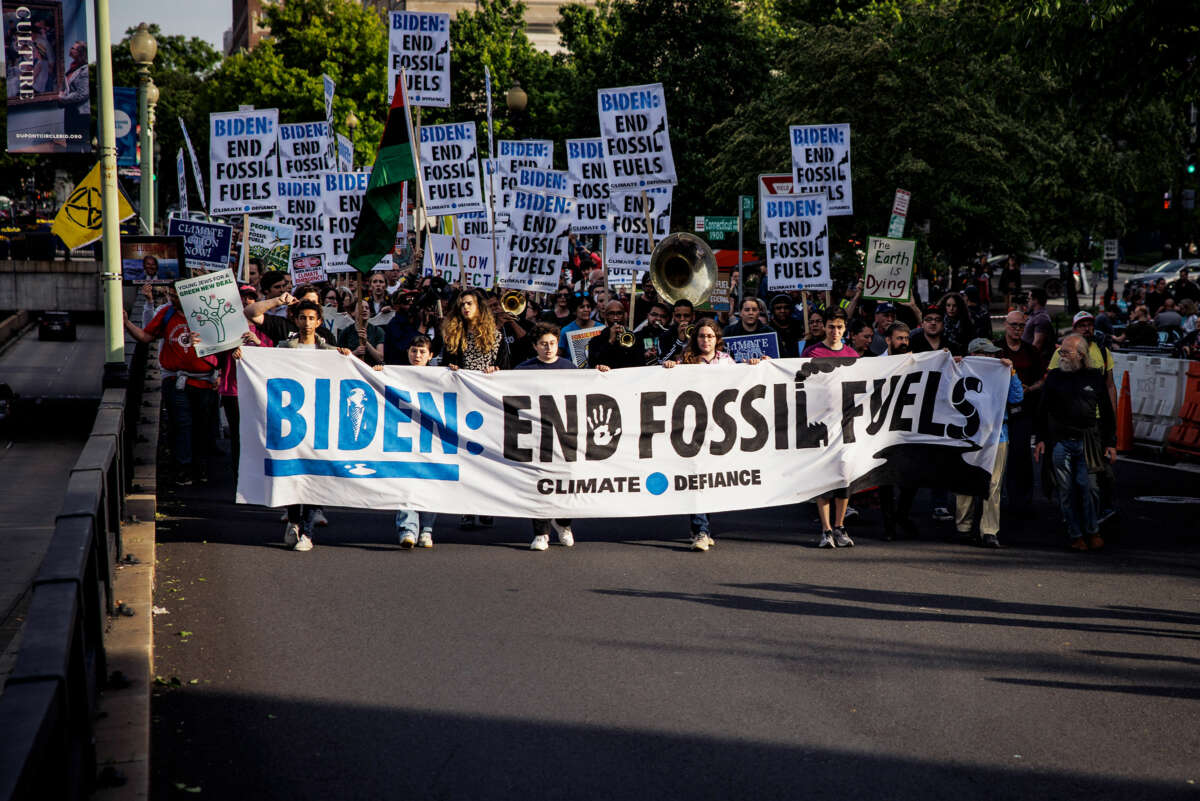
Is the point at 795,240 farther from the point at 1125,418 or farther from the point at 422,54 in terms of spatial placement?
the point at 422,54

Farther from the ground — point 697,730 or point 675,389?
point 675,389

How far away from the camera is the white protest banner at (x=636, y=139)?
15609 mm

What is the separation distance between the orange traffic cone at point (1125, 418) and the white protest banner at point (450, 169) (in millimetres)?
8460

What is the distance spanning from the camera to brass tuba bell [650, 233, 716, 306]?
15.1 m

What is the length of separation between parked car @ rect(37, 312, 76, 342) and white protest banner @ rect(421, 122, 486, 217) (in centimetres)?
4500

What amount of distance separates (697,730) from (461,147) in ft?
41.4

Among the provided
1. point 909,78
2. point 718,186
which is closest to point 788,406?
point 909,78

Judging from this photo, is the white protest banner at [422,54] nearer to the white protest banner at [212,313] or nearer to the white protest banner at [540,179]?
the white protest banner at [540,179]

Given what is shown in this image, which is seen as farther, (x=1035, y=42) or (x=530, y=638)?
(x=1035, y=42)

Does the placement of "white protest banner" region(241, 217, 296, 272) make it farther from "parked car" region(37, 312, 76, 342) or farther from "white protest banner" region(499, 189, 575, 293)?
"parked car" region(37, 312, 76, 342)

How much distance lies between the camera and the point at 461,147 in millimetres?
17609

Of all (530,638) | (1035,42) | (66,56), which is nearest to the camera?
(530,638)

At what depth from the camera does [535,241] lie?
57.9 ft

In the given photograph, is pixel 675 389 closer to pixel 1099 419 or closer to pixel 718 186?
pixel 1099 419
